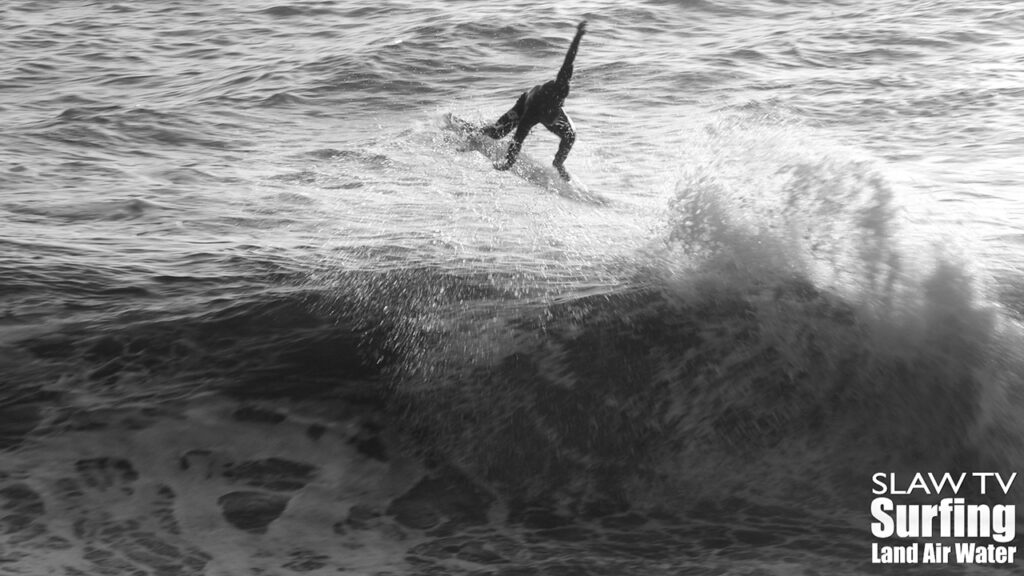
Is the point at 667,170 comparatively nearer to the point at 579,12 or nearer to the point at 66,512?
the point at 66,512

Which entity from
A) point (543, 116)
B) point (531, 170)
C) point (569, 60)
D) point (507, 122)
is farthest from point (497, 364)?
point (531, 170)

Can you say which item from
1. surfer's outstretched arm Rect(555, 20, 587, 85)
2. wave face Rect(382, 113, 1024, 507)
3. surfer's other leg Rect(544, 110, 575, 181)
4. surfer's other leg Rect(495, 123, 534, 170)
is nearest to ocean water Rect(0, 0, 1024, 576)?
wave face Rect(382, 113, 1024, 507)

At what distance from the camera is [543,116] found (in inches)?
385

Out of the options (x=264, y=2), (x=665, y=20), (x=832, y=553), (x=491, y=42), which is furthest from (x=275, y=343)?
(x=264, y=2)

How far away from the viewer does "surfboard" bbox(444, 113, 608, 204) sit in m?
10.6

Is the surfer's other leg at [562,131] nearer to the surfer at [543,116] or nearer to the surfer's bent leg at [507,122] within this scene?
the surfer at [543,116]

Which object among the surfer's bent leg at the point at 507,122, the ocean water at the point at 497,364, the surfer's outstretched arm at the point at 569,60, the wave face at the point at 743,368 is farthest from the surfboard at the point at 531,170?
the wave face at the point at 743,368

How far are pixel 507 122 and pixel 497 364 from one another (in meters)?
4.05

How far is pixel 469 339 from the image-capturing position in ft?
23.0

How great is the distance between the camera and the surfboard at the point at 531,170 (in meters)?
10.6

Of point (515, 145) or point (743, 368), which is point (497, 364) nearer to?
point (743, 368)

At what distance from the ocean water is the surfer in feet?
1.54

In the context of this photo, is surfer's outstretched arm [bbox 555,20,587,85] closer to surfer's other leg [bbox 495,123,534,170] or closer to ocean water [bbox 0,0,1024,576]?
surfer's other leg [bbox 495,123,534,170]

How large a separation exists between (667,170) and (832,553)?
720cm
